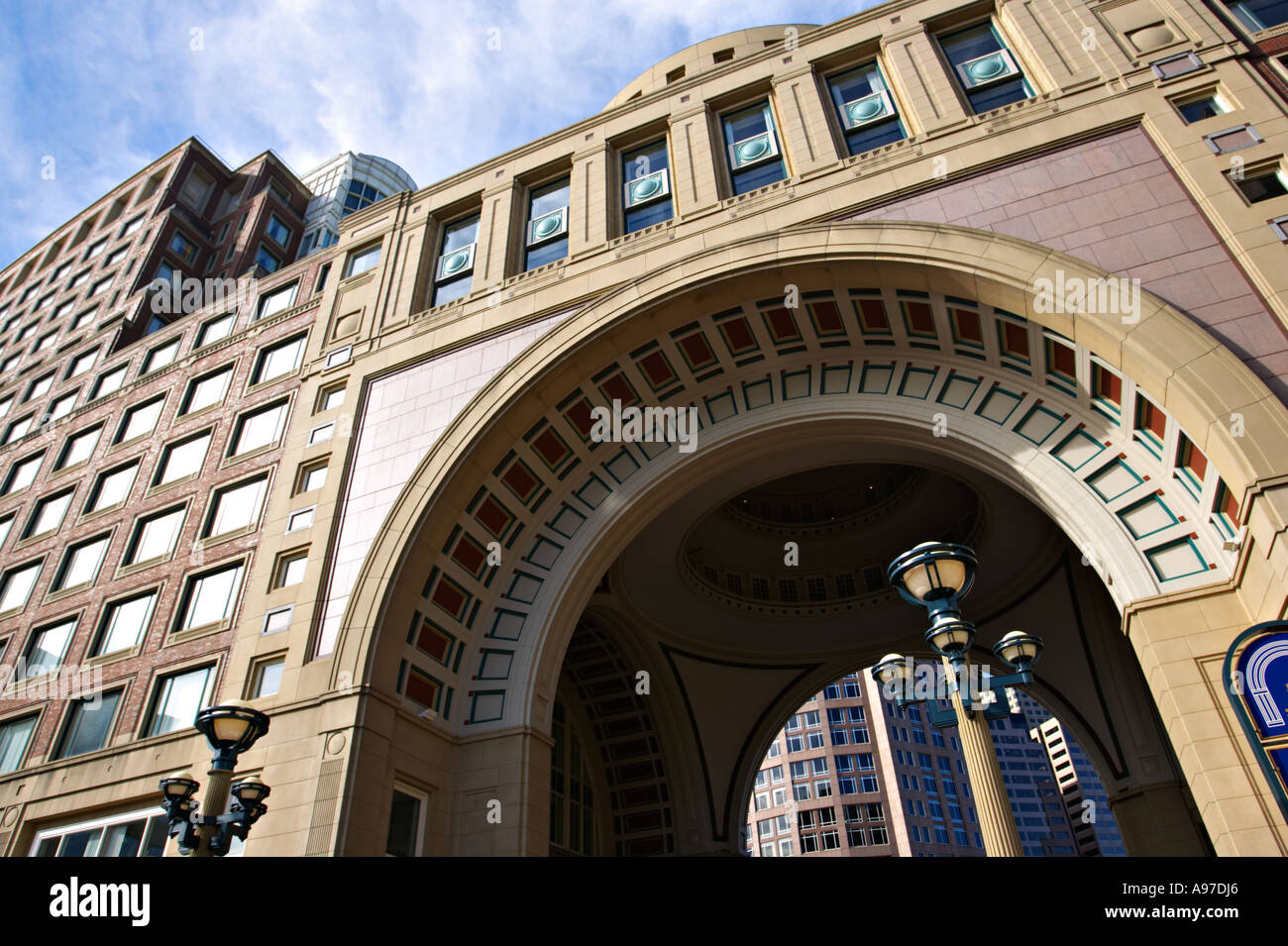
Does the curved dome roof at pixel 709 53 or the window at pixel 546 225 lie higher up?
the curved dome roof at pixel 709 53

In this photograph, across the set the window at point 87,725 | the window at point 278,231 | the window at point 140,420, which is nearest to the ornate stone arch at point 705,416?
the window at point 87,725

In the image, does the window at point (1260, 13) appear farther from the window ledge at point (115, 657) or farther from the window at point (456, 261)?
the window ledge at point (115, 657)

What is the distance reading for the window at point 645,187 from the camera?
764 inches

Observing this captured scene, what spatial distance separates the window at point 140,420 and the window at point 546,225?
46.1 ft

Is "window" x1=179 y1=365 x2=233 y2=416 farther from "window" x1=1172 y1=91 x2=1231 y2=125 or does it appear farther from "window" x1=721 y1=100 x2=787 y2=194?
"window" x1=1172 y1=91 x2=1231 y2=125

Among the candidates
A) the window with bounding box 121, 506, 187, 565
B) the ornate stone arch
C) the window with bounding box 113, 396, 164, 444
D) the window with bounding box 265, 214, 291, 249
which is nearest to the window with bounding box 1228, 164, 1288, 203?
the ornate stone arch

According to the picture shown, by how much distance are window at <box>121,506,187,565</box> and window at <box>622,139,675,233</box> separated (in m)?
14.5

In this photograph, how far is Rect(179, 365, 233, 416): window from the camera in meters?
24.2

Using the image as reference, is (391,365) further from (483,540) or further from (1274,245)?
(1274,245)

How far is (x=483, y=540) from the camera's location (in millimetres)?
17094

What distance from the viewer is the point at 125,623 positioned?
20.2m

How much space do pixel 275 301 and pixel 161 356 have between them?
5936mm

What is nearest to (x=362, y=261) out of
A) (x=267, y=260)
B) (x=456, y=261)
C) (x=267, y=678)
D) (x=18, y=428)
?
(x=456, y=261)

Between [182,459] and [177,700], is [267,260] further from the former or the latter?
[177,700]
